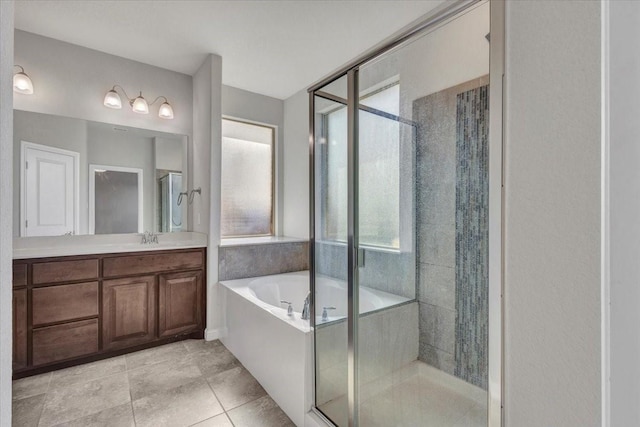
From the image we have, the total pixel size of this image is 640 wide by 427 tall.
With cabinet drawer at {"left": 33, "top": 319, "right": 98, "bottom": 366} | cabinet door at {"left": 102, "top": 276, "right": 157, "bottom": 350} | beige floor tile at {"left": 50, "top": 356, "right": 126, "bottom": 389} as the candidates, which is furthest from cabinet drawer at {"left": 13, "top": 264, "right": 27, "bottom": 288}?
beige floor tile at {"left": 50, "top": 356, "right": 126, "bottom": 389}

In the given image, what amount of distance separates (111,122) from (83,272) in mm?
1441

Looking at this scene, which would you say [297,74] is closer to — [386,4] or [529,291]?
[386,4]

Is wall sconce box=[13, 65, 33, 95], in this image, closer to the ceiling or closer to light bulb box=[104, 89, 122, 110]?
the ceiling

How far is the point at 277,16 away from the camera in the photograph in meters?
2.31

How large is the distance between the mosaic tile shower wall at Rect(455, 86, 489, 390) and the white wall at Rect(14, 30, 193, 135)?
121 inches

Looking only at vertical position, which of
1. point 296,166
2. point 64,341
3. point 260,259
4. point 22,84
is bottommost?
point 64,341

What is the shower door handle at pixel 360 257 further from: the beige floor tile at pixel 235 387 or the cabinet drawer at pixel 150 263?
the cabinet drawer at pixel 150 263

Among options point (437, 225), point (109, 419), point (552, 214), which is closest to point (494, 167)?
point (552, 214)

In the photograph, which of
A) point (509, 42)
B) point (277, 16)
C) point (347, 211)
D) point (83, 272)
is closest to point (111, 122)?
point (83, 272)

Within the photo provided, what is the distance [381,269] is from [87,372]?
242 cm

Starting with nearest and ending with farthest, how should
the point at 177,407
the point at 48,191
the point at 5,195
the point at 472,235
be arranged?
the point at 5,195, the point at 472,235, the point at 177,407, the point at 48,191

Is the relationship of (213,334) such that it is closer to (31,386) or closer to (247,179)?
(31,386)

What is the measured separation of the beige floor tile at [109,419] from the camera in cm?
168

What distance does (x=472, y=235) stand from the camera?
0.98 metres
